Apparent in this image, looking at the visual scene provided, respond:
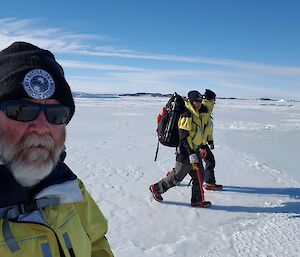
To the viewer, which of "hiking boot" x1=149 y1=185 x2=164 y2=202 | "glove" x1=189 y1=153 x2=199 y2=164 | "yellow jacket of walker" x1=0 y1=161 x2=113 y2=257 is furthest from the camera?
"hiking boot" x1=149 y1=185 x2=164 y2=202

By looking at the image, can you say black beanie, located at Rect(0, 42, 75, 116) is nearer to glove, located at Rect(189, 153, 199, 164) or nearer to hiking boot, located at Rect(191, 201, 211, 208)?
glove, located at Rect(189, 153, 199, 164)

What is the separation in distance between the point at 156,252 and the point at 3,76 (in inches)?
122

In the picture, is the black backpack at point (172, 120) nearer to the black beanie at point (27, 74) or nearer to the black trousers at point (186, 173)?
the black trousers at point (186, 173)

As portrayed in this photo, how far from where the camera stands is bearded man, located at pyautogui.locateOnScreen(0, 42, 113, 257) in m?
1.45

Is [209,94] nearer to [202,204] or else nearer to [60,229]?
[202,204]

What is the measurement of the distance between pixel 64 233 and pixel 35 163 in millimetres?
308

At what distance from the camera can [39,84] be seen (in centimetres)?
158

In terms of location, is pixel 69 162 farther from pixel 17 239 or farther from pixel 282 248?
pixel 17 239

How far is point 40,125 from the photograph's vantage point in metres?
1.60

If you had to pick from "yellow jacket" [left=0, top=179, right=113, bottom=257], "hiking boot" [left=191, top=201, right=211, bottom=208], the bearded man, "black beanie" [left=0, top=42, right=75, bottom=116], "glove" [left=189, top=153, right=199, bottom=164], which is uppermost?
"black beanie" [left=0, top=42, right=75, bottom=116]

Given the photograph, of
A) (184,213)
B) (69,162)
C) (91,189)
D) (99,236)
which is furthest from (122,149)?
(99,236)

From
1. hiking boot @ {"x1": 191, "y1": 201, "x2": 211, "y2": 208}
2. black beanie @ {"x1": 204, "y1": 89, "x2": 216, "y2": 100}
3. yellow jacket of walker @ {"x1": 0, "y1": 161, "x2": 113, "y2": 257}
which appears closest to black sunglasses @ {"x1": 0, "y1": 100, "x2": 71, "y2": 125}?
yellow jacket of walker @ {"x1": 0, "y1": 161, "x2": 113, "y2": 257}

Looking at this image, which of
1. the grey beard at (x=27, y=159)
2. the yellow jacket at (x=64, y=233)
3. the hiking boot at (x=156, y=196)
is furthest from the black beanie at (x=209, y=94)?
the grey beard at (x=27, y=159)

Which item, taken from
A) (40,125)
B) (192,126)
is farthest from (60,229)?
(192,126)
